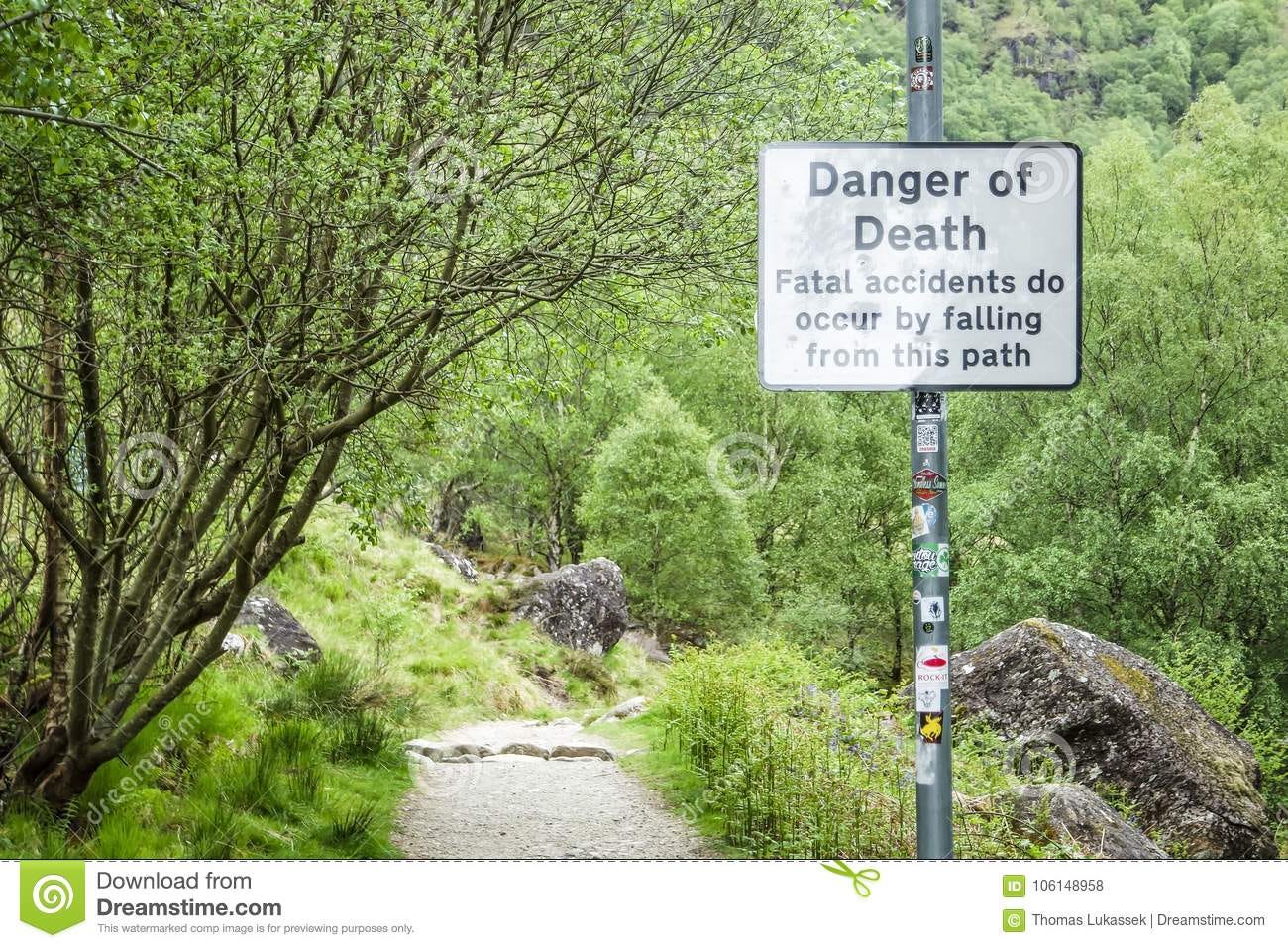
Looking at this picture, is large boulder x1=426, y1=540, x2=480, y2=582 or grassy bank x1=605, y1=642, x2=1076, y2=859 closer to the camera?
grassy bank x1=605, y1=642, x2=1076, y2=859

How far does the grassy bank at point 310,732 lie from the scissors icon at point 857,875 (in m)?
3.57

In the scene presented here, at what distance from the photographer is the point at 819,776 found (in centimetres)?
647

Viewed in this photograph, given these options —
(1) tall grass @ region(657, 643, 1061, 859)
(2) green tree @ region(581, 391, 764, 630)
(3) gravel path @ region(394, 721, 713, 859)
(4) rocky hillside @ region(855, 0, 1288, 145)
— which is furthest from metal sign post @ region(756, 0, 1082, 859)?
(4) rocky hillside @ region(855, 0, 1288, 145)

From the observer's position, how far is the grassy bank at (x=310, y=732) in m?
6.37

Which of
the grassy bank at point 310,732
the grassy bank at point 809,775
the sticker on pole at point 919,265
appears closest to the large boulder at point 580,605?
the grassy bank at point 310,732

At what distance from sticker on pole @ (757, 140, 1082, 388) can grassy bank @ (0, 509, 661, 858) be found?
499 centimetres

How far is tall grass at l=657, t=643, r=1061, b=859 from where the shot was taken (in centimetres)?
620

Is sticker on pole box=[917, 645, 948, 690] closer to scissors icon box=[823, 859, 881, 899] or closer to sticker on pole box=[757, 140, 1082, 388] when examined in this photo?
sticker on pole box=[757, 140, 1082, 388]

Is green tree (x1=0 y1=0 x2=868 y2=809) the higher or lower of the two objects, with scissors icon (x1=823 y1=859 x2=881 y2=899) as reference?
higher

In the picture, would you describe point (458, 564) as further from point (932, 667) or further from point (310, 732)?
point (932, 667)

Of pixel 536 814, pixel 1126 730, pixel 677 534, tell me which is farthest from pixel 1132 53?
pixel 536 814

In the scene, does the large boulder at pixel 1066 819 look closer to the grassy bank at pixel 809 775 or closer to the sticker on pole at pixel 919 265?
the grassy bank at pixel 809 775

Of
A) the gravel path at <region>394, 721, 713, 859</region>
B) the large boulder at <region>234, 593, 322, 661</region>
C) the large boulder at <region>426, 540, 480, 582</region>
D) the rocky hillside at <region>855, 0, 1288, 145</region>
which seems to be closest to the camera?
the gravel path at <region>394, 721, 713, 859</region>

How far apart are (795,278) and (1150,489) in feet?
65.4
